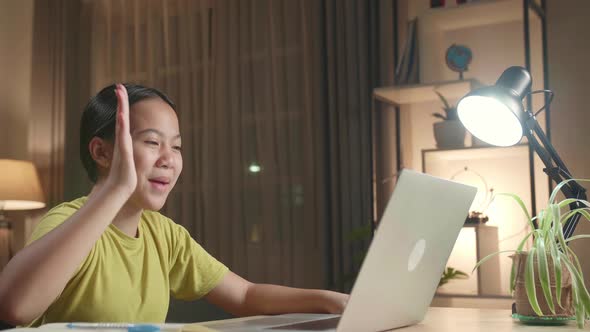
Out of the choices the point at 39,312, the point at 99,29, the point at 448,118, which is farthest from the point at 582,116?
the point at 99,29

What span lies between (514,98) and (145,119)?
0.76 metres

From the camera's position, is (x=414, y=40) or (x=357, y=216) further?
(x=357, y=216)

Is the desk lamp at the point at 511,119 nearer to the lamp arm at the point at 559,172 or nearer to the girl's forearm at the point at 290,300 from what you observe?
the lamp arm at the point at 559,172

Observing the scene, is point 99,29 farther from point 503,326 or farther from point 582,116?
point 503,326

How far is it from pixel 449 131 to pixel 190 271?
1.64 m

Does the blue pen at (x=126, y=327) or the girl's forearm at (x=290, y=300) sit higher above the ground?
the blue pen at (x=126, y=327)

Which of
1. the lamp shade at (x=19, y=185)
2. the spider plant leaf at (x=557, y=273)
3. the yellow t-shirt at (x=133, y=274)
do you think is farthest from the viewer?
the lamp shade at (x=19, y=185)

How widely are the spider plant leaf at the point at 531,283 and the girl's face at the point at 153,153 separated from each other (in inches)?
28.8

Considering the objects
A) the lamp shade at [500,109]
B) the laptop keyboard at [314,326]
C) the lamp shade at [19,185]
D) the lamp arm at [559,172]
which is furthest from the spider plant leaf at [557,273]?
the lamp shade at [19,185]

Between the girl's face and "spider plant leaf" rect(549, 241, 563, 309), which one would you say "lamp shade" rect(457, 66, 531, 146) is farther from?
the girl's face

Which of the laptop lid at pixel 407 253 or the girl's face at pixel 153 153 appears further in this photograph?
the girl's face at pixel 153 153

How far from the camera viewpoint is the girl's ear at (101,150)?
1456mm

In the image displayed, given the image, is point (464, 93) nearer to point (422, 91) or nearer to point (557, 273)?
point (422, 91)

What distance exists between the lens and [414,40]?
3070 mm
